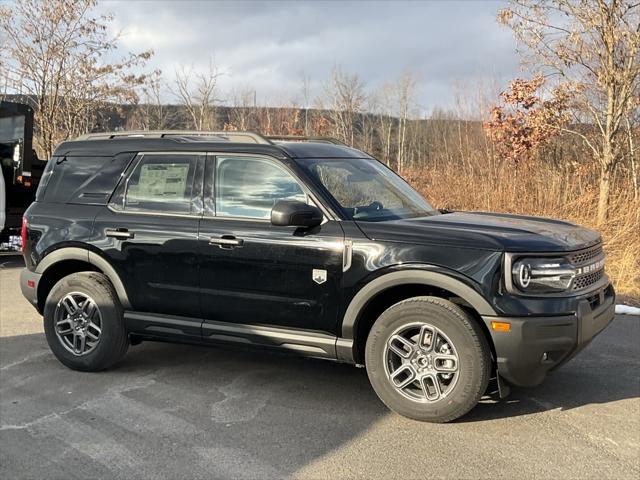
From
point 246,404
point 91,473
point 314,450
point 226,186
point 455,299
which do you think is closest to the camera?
point 91,473

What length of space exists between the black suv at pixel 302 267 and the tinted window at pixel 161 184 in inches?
0.5

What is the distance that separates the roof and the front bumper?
6.34 feet

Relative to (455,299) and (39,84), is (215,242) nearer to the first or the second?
(455,299)

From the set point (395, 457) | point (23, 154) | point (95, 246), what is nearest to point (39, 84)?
point (23, 154)

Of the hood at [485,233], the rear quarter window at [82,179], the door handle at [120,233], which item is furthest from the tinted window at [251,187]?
the rear quarter window at [82,179]

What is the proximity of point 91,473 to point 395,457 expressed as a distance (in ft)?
5.48

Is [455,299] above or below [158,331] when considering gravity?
above

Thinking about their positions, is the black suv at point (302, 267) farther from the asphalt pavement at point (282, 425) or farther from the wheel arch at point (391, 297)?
the asphalt pavement at point (282, 425)

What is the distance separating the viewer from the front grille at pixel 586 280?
3691 millimetres

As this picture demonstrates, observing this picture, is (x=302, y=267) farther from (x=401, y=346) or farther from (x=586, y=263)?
(x=586, y=263)

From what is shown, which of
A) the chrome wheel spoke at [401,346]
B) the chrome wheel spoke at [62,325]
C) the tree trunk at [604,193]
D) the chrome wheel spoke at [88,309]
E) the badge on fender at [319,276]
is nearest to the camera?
the chrome wheel spoke at [401,346]

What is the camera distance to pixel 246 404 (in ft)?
13.6

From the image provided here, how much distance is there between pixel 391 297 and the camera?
4.03 metres

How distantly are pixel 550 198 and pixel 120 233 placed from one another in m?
8.36
